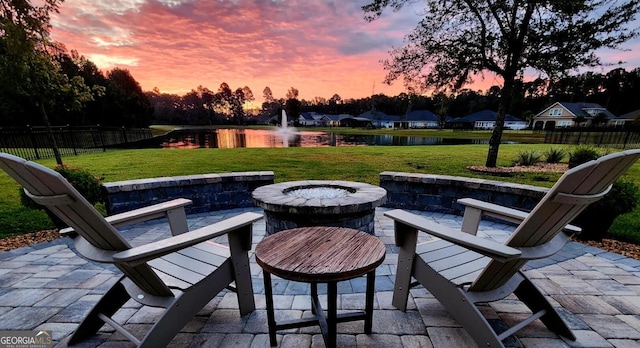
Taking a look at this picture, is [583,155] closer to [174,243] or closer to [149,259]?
[174,243]

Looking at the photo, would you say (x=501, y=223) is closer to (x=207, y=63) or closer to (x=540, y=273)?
(x=540, y=273)

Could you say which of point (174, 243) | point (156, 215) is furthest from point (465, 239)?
point (156, 215)

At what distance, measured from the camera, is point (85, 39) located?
24.2 feet

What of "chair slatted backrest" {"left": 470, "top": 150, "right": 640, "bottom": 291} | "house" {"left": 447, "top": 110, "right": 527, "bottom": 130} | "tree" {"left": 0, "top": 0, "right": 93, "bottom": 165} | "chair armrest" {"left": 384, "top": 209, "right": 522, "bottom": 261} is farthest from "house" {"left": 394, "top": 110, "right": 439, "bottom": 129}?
"chair slatted backrest" {"left": 470, "top": 150, "right": 640, "bottom": 291}

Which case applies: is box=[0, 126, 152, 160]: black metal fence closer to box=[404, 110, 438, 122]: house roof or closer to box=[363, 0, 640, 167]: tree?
box=[363, 0, 640, 167]: tree

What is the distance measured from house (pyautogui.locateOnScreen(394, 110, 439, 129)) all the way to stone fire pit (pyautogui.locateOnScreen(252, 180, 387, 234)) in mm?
63132

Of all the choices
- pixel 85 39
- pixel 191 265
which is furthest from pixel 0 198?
pixel 191 265

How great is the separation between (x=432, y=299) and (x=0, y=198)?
25.8 ft

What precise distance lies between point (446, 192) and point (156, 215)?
13.3ft

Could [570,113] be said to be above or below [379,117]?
above

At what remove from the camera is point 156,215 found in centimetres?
224

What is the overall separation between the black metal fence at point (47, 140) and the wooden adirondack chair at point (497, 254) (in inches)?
591

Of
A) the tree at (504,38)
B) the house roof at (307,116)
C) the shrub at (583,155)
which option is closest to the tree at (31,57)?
the tree at (504,38)

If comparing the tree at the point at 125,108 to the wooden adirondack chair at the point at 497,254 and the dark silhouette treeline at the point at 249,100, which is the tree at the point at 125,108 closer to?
the dark silhouette treeline at the point at 249,100
